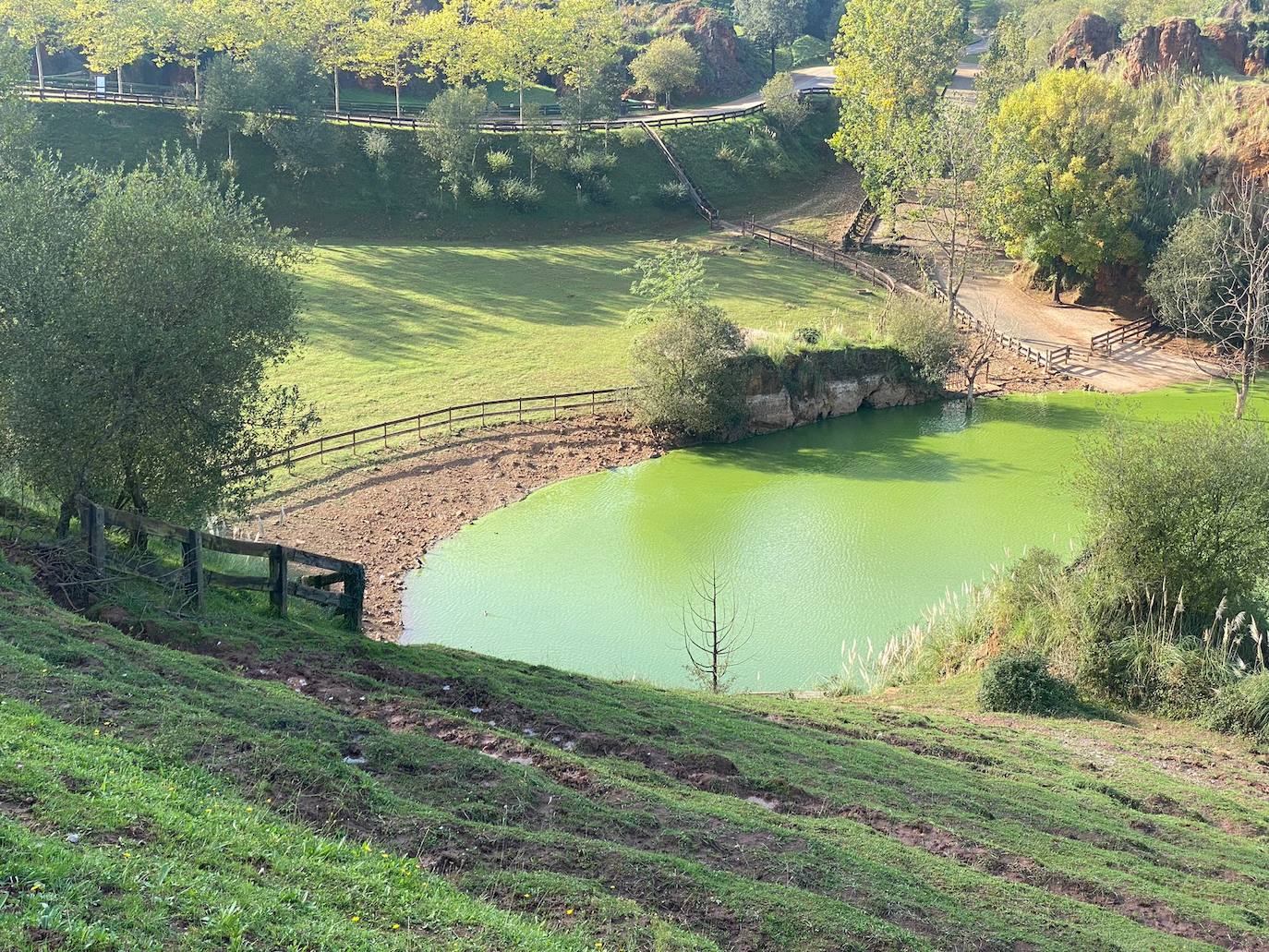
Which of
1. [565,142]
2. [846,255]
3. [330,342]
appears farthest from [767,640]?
[565,142]

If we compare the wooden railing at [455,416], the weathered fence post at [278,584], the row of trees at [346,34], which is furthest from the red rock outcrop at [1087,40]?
the weathered fence post at [278,584]

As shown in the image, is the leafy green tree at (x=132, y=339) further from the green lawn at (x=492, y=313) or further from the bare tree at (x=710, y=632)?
the green lawn at (x=492, y=313)

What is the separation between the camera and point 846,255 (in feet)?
223

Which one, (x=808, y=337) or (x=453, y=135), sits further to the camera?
(x=453, y=135)

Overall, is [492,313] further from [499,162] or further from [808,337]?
[499,162]

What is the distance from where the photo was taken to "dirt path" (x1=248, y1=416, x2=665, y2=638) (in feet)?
102

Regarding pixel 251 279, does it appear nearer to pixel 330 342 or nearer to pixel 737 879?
pixel 737 879

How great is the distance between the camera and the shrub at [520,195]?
70312 mm

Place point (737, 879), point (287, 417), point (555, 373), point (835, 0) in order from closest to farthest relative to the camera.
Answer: point (737, 879)
point (287, 417)
point (555, 373)
point (835, 0)

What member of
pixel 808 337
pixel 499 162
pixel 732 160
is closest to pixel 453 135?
pixel 499 162

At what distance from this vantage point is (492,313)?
180ft

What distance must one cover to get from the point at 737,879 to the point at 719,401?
3312 cm

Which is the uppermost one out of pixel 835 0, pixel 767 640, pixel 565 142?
pixel 835 0

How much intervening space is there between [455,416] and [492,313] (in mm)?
Answer: 13775
